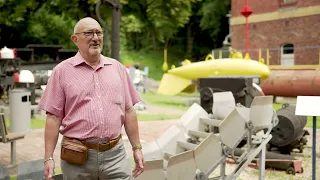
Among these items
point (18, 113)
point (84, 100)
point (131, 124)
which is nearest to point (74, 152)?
point (84, 100)

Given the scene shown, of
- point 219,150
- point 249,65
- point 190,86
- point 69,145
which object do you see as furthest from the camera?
point 190,86

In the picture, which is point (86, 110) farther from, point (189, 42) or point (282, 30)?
point (189, 42)

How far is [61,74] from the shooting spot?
8.80 feet

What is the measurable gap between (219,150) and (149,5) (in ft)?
44.9

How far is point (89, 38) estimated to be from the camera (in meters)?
2.67

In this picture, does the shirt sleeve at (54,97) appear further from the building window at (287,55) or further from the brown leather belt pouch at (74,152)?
the building window at (287,55)

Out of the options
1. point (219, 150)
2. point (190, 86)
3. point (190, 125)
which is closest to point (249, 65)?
point (190, 86)

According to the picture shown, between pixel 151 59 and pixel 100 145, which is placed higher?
pixel 151 59

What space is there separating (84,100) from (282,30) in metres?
15.8

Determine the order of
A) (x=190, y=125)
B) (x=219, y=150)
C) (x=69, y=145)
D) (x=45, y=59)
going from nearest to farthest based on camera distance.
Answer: (x=69, y=145), (x=219, y=150), (x=190, y=125), (x=45, y=59)

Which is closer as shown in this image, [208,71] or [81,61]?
[81,61]

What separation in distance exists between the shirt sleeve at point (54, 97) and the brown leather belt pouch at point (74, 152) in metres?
0.19

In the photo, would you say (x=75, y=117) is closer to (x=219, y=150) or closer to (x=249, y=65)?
(x=219, y=150)

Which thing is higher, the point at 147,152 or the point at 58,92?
the point at 58,92
